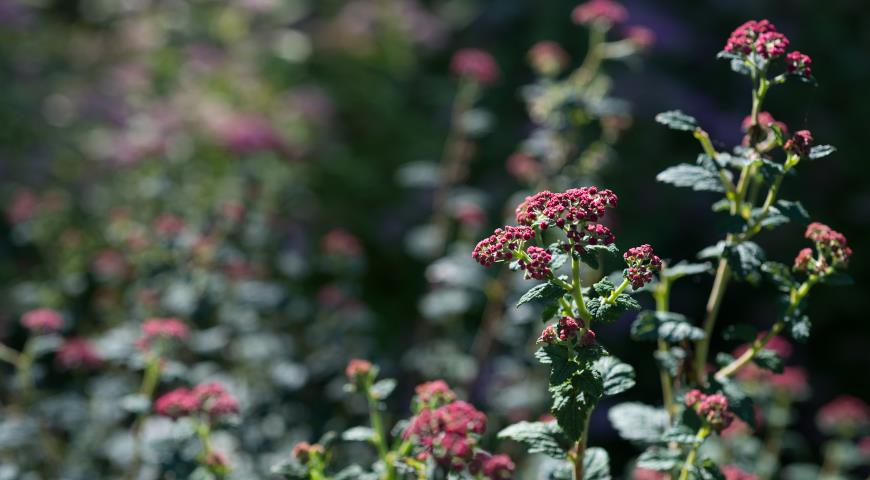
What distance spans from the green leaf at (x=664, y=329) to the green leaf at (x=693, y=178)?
23 centimetres

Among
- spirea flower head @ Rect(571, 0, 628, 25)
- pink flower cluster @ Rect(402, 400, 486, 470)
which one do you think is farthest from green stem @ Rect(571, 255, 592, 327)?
spirea flower head @ Rect(571, 0, 628, 25)

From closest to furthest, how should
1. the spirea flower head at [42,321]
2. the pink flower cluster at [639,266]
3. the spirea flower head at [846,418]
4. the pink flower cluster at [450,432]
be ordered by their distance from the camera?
1. the pink flower cluster at [639,266]
2. the pink flower cluster at [450,432]
3. the spirea flower head at [42,321]
4. the spirea flower head at [846,418]

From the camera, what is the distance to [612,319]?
111 centimetres

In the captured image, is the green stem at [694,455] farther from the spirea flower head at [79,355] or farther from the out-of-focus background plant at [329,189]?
the spirea flower head at [79,355]

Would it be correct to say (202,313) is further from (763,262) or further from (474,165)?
(474,165)

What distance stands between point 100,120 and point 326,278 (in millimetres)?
1425

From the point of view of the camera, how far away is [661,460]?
1.38 m

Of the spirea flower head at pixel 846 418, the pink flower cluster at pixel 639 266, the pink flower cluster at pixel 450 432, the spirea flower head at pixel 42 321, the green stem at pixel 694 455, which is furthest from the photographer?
the spirea flower head at pixel 846 418

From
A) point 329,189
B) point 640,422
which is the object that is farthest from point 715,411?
point 329,189

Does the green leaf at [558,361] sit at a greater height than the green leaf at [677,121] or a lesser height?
lesser

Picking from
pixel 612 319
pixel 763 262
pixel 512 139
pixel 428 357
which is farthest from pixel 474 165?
pixel 612 319

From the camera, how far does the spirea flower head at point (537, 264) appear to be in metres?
1.07

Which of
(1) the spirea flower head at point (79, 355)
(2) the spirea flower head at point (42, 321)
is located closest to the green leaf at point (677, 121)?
(2) the spirea flower head at point (42, 321)

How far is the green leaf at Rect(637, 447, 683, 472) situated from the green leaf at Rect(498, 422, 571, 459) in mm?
151
